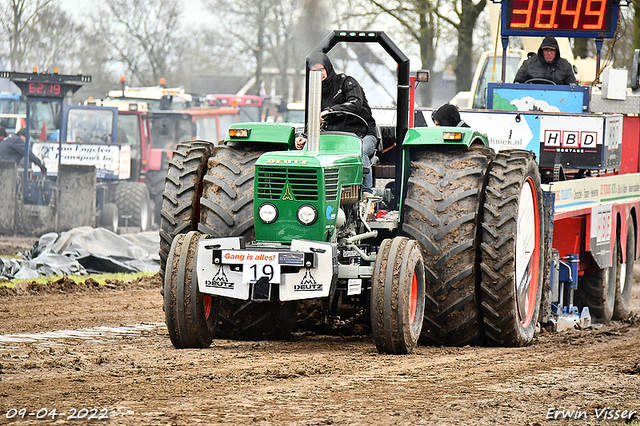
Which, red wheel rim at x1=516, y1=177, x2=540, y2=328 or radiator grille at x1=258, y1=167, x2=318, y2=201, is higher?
radiator grille at x1=258, y1=167, x2=318, y2=201

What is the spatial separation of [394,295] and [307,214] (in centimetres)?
79

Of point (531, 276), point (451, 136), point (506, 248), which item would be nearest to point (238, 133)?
point (451, 136)

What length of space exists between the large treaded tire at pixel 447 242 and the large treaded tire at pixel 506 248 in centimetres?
11

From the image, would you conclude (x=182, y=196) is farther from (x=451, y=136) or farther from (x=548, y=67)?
(x=548, y=67)

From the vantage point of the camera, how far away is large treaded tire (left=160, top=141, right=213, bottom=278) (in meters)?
7.39

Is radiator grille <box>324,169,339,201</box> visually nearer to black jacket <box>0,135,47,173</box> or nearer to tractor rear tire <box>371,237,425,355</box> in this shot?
tractor rear tire <box>371,237,425,355</box>

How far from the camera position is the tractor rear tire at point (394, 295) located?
6410 mm

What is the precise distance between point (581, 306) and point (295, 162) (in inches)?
234

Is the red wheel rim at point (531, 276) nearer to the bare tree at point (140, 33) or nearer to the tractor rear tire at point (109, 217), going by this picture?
the tractor rear tire at point (109, 217)

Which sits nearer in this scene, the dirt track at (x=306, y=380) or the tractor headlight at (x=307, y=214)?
the dirt track at (x=306, y=380)

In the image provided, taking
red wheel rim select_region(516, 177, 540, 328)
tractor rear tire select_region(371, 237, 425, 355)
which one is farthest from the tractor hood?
red wheel rim select_region(516, 177, 540, 328)

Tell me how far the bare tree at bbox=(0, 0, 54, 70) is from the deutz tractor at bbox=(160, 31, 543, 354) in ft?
94.1

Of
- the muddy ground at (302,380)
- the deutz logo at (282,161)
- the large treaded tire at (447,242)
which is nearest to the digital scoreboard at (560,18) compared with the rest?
the muddy ground at (302,380)

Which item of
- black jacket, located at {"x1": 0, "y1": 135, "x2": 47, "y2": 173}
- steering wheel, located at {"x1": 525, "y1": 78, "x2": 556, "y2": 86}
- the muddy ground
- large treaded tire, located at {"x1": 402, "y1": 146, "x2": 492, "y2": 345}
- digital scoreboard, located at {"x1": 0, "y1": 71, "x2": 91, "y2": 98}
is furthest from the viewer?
black jacket, located at {"x1": 0, "y1": 135, "x2": 47, "y2": 173}
